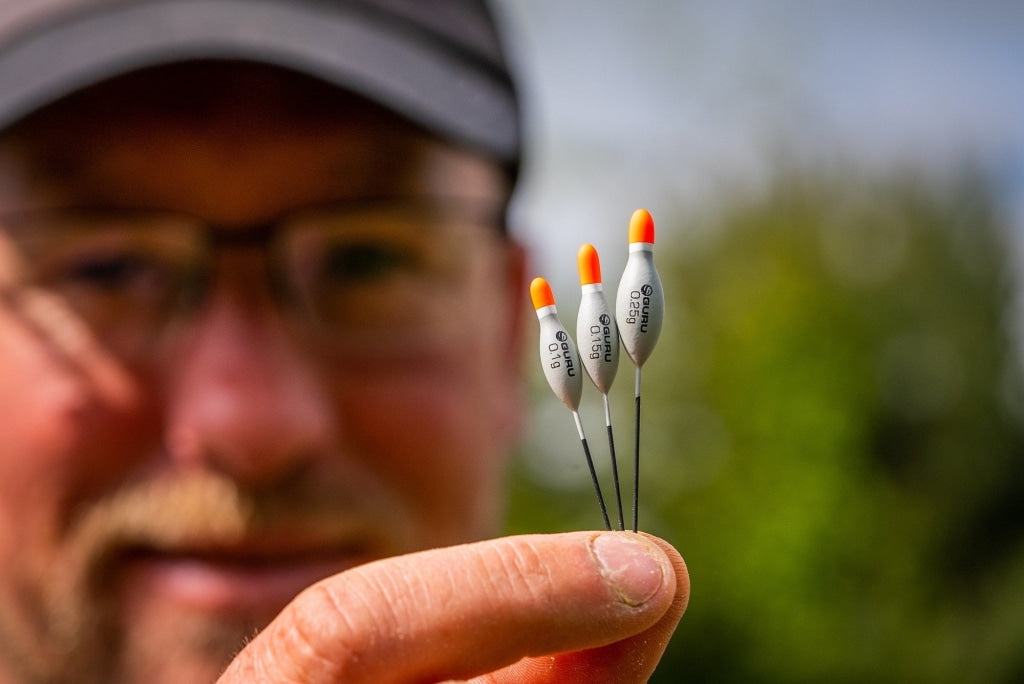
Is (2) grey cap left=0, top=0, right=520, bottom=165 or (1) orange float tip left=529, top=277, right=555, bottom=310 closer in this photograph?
(1) orange float tip left=529, top=277, right=555, bottom=310

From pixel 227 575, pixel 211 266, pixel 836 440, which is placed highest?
pixel 211 266

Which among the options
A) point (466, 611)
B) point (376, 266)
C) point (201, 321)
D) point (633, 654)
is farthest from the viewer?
point (376, 266)

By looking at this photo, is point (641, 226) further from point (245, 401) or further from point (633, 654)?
point (245, 401)

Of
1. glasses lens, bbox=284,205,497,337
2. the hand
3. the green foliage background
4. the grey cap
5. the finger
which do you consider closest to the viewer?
the hand

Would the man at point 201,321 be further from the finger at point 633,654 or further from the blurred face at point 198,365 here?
the finger at point 633,654

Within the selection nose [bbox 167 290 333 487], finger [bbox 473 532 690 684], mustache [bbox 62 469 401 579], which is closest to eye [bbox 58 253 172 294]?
nose [bbox 167 290 333 487]

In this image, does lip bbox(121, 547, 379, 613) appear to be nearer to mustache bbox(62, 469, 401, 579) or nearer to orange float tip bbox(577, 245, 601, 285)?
mustache bbox(62, 469, 401, 579)

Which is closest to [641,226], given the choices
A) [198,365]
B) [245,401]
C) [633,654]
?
[633,654]
